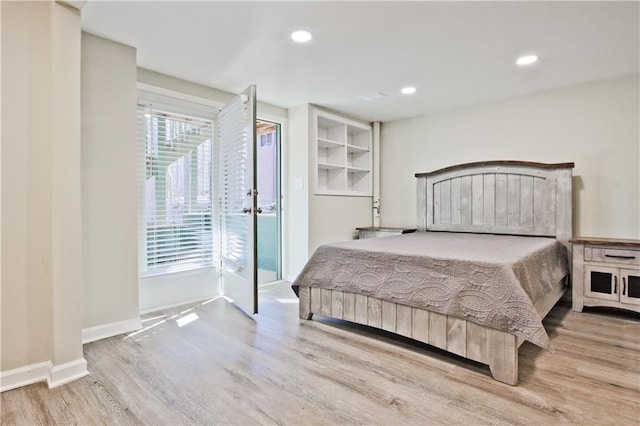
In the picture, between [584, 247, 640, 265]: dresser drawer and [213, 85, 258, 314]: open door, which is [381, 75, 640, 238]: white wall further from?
[213, 85, 258, 314]: open door

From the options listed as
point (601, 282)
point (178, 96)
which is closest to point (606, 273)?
point (601, 282)

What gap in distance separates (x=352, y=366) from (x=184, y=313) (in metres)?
1.77

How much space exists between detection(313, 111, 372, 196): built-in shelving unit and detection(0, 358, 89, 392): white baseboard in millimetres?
2970

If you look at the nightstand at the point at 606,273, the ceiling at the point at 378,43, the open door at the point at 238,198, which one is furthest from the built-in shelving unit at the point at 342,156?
the nightstand at the point at 606,273

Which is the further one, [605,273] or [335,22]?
[605,273]

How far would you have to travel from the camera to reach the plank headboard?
11.6ft

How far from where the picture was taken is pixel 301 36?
2578mm

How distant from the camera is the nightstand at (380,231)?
14.9 feet

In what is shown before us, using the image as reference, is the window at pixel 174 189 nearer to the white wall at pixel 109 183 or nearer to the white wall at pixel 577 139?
the white wall at pixel 109 183

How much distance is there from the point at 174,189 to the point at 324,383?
93.7 inches

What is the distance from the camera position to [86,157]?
100 inches

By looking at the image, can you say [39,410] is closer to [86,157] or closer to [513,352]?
[86,157]

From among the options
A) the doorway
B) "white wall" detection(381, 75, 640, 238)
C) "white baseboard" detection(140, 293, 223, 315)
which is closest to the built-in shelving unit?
the doorway

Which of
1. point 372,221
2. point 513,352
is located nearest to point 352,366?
point 513,352
